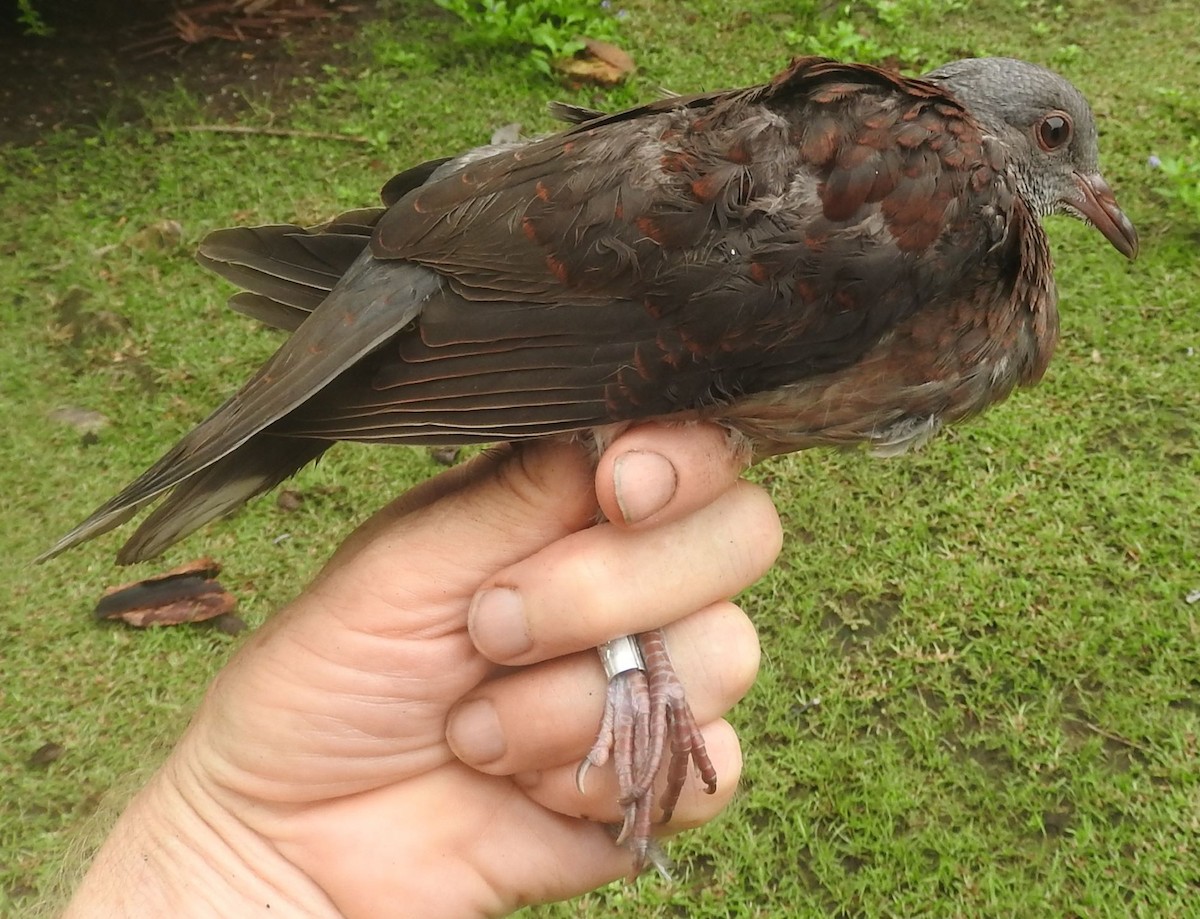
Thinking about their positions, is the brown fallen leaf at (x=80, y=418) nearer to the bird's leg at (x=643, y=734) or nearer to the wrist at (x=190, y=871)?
the wrist at (x=190, y=871)

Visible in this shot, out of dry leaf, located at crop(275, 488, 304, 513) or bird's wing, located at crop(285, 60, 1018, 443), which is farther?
dry leaf, located at crop(275, 488, 304, 513)

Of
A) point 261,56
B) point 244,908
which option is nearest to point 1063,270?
point 244,908

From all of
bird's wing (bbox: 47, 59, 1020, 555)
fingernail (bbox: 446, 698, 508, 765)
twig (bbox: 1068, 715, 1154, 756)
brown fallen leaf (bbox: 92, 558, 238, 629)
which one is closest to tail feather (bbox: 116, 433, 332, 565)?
bird's wing (bbox: 47, 59, 1020, 555)

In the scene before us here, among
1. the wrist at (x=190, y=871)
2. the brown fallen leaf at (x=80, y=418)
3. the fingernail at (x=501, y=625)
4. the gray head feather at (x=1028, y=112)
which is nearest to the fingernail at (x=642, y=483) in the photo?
the fingernail at (x=501, y=625)

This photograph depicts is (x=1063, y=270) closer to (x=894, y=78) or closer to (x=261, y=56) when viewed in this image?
(x=894, y=78)

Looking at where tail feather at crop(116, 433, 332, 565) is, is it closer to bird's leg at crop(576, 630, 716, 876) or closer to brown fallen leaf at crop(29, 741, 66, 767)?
bird's leg at crop(576, 630, 716, 876)

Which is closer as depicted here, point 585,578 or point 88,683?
point 585,578

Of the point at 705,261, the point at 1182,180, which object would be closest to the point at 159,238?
the point at 705,261

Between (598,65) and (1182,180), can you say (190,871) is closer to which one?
→ (598,65)
